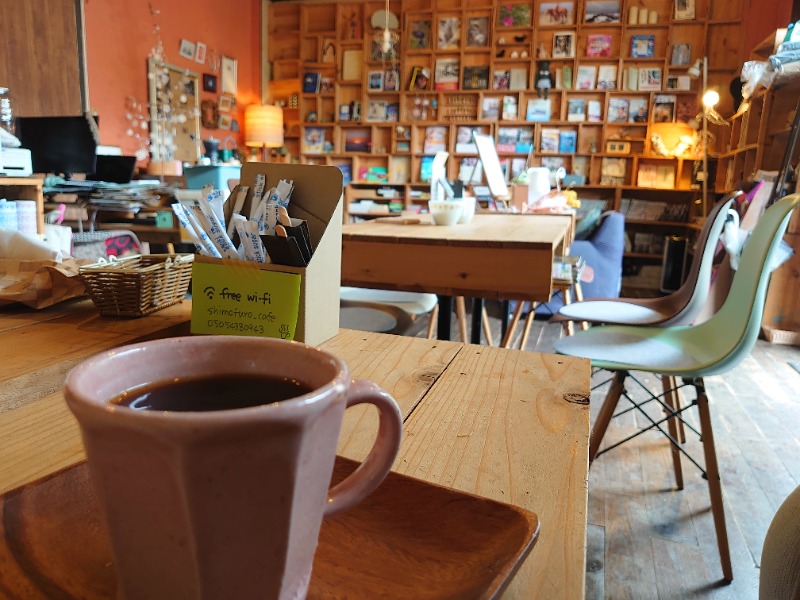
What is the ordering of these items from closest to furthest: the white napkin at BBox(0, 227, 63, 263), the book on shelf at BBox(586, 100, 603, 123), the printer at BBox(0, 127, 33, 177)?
the white napkin at BBox(0, 227, 63, 263), the printer at BBox(0, 127, 33, 177), the book on shelf at BBox(586, 100, 603, 123)

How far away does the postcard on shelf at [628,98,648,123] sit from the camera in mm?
6191

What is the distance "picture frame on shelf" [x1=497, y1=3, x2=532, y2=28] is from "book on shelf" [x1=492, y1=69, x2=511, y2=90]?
48 cm

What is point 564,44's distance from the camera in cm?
627

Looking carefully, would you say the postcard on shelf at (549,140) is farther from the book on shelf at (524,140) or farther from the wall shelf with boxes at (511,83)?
the book on shelf at (524,140)

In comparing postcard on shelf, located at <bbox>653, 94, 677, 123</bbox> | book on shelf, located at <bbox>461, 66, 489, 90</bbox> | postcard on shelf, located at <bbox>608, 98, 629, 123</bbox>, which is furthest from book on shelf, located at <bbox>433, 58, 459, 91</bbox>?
postcard on shelf, located at <bbox>653, 94, 677, 123</bbox>

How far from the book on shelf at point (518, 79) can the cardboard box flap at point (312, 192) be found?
6210mm

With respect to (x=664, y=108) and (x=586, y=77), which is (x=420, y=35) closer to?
(x=586, y=77)

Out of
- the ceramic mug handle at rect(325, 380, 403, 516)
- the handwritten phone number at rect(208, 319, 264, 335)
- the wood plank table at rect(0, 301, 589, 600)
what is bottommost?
the wood plank table at rect(0, 301, 589, 600)

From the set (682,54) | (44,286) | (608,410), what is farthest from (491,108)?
(44,286)

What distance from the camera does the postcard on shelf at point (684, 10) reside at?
5965mm

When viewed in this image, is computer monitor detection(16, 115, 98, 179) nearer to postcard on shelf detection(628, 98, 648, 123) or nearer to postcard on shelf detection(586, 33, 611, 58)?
postcard on shelf detection(586, 33, 611, 58)

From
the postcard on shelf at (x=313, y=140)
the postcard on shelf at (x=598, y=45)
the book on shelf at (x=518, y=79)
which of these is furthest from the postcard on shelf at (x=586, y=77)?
the postcard on shelf at (x=313, y=140)

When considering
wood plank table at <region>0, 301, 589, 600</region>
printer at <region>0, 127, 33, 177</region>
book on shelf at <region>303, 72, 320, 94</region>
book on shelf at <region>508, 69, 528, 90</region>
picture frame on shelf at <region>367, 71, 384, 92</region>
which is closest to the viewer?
wood plank table at <region>0, 301, 589, 600</region>

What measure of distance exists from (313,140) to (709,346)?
6205 millimetres
